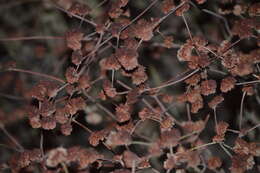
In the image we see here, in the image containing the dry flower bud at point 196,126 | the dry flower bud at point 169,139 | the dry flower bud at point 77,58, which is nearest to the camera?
the dry flower bud at point 169,139

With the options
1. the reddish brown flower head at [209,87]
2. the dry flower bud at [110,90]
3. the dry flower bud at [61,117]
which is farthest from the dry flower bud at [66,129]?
the reddish brown flower head at [209,87]

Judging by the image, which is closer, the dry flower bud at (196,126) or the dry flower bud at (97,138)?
the dry flower bud at (97,138)

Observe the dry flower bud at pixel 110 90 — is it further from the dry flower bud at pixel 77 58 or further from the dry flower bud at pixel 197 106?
the dry flower bud at pixel 197 106

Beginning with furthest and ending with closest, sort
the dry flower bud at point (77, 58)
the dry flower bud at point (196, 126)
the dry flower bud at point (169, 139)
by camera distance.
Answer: the dry flower bud at point (196, 126) < the dry flower bud at point (77, 58) < the dry flower bud at point (169, 139)

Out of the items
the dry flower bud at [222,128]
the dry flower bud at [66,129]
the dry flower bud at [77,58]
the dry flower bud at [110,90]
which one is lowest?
the dry flower bud at [222,128]

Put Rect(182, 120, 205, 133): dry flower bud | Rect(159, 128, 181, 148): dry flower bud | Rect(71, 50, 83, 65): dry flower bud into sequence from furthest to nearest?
Rect(182, 120, 205, 133): dry flower bud < Rect(71, 50, 83, 65): dry flower bud < Rect(159, 128, 181, 148): dry flower bud

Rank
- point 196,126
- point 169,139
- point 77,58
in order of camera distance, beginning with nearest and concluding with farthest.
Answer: point 169,139, point 77,58, point 196,126

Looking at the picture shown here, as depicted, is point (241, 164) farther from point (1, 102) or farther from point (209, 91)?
point (1, 102)

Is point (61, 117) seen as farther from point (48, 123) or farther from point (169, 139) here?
point (169, 139)

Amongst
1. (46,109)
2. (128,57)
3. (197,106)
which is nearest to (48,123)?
(46,109)

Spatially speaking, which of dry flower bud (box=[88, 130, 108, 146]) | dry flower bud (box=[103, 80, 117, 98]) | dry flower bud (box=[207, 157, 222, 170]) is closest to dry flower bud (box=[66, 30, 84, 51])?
dry flower bud (box=[103, 80, 117, 98])

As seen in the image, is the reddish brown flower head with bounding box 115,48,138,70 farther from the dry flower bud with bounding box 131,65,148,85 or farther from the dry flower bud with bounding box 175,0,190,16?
the dry flower bud with bounding box 175,0,190,16

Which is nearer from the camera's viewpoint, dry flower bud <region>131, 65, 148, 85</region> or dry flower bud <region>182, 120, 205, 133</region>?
dry flower bud <region>131, 65, 148, 85</region>
